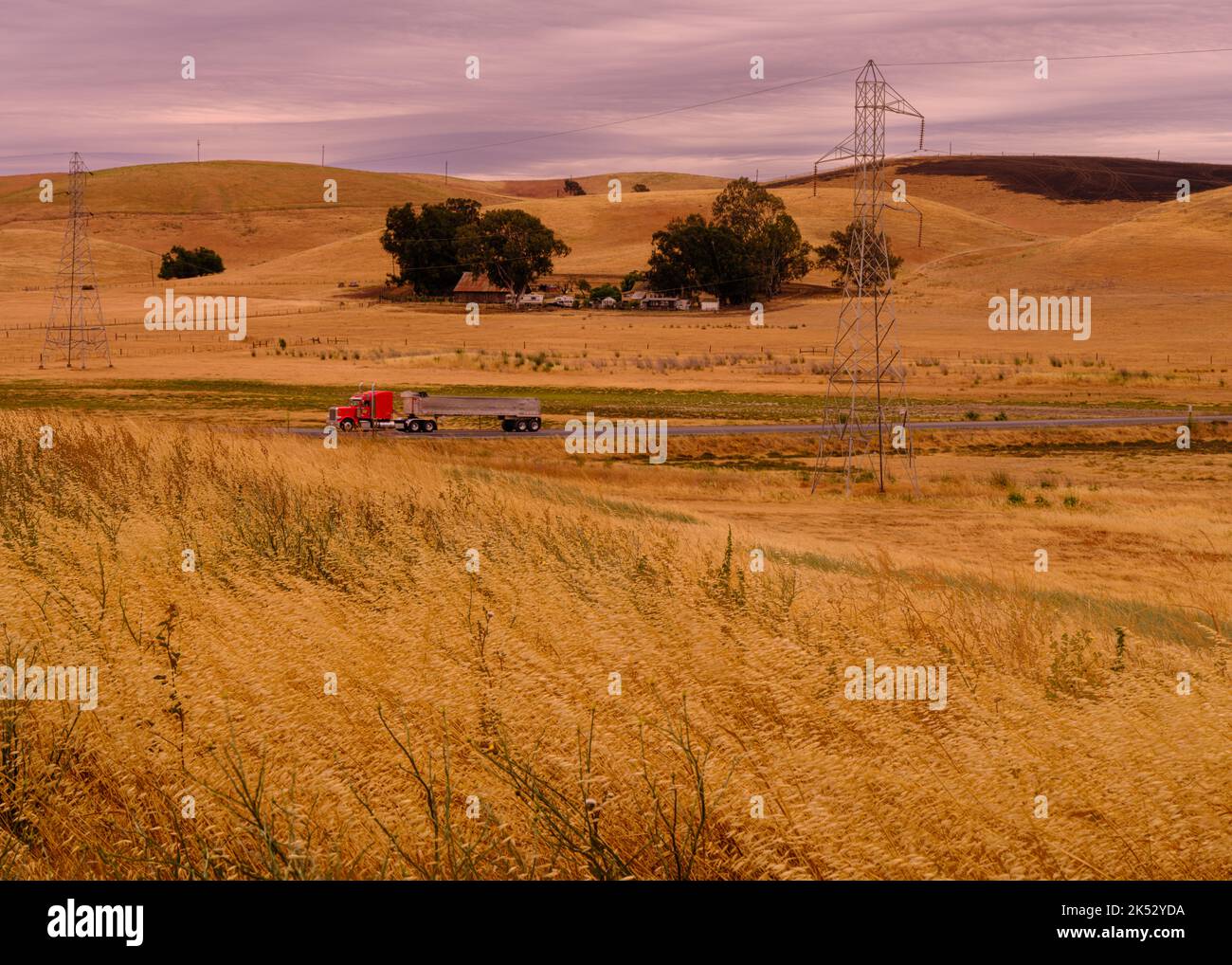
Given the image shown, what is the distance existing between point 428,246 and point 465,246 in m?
11.6

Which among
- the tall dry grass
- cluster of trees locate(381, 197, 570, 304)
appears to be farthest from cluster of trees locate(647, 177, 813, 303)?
the tall dry grass

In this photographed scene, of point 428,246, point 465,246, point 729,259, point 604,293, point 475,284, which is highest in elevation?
→ point 428,246

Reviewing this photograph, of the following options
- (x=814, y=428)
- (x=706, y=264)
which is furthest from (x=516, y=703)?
(x=706, y=264)

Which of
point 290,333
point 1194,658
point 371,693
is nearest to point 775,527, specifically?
point 1194,658

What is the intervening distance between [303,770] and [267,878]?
789 millimetres

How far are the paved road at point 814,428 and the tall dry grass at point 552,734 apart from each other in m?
41.9

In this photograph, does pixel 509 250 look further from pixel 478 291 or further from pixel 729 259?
pixel 729 259

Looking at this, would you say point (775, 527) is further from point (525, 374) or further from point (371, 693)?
point (525, 374)

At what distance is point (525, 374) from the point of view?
90.1m

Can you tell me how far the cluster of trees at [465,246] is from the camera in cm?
16062

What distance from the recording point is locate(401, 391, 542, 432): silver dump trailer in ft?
182

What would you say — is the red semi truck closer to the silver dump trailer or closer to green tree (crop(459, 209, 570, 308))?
the silver dump trailer

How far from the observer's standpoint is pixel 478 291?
165125mm

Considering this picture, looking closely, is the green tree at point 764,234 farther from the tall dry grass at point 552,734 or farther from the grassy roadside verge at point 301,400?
the tall dry grass at point 552,734
